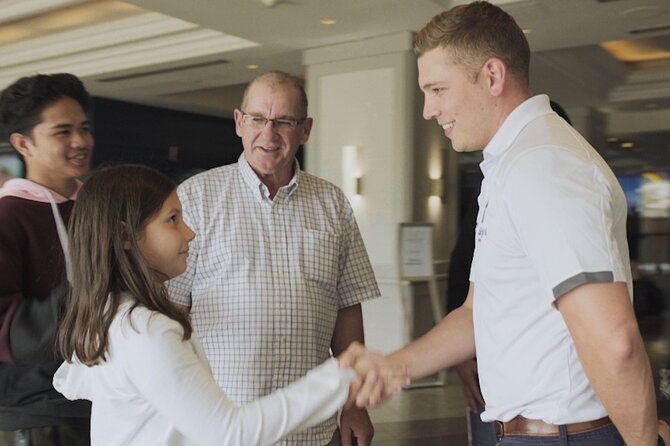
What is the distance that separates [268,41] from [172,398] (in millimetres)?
7584

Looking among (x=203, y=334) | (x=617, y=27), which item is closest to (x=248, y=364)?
(x=203, y=334)

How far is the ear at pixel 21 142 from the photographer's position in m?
2.34

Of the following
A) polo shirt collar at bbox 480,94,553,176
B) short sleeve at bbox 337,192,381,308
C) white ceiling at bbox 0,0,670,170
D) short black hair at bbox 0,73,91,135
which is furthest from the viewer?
white ceiling at bbox 0,0,670,170

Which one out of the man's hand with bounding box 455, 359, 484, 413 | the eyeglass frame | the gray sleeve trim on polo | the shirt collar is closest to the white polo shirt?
the gray sleeve trim on polo

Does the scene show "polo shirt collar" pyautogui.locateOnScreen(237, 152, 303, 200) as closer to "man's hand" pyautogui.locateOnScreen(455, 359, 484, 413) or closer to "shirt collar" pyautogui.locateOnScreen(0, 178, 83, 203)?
"shirt collar" pyautogui.locateOnScreen(0, 178, 83, 203)

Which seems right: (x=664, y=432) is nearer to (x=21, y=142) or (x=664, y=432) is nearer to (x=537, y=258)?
Result: (x=537, y=258)

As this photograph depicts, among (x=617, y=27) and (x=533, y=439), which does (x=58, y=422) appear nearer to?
(x=533, y=439)

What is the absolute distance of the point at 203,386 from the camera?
57.3 inches

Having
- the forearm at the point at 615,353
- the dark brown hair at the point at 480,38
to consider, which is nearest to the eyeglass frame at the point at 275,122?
the dark brown hair at the point at 480,38

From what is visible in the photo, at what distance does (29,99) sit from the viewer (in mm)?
2316

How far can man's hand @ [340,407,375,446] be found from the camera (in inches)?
99.2

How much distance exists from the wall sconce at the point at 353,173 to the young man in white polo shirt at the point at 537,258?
6640mm

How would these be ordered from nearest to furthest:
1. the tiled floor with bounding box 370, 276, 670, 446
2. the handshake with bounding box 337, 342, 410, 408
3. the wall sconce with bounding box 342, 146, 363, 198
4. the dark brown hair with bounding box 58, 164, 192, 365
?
1. the dark brown hair with bounding box 58, 164, 192, 365
2. the handshake with bounding box 337, 342, 410, 408
3. the tiled floor with bounding box 370, 276, 670, 446
4. the wall sconce with bounding box 342, 146, 363, 198

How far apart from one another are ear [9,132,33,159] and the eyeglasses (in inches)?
26.7
